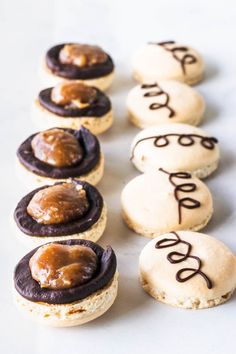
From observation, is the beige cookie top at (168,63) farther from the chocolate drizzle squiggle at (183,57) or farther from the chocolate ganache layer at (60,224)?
the chocolate ganache layer at (60,224)

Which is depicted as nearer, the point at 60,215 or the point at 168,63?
the point at 60,215

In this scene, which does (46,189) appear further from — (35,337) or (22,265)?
(35,337)

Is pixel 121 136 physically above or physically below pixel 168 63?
below

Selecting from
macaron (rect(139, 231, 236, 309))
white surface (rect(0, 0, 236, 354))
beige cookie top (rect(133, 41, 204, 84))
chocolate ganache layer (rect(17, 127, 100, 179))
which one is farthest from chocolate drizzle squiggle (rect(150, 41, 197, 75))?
macaron (rect(139, 231, 236, 309))

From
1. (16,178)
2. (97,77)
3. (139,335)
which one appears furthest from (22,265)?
(97,77)

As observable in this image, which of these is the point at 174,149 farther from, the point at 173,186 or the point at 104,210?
the point at 104,210

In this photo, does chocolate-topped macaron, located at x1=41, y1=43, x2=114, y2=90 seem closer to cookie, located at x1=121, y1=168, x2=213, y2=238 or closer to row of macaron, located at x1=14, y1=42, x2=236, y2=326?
row of macaron, located at x1=14, y1=42, x2=236, y2=326

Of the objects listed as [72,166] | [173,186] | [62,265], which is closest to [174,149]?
[173,186]

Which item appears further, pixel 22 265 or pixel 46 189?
pixel 46 189
